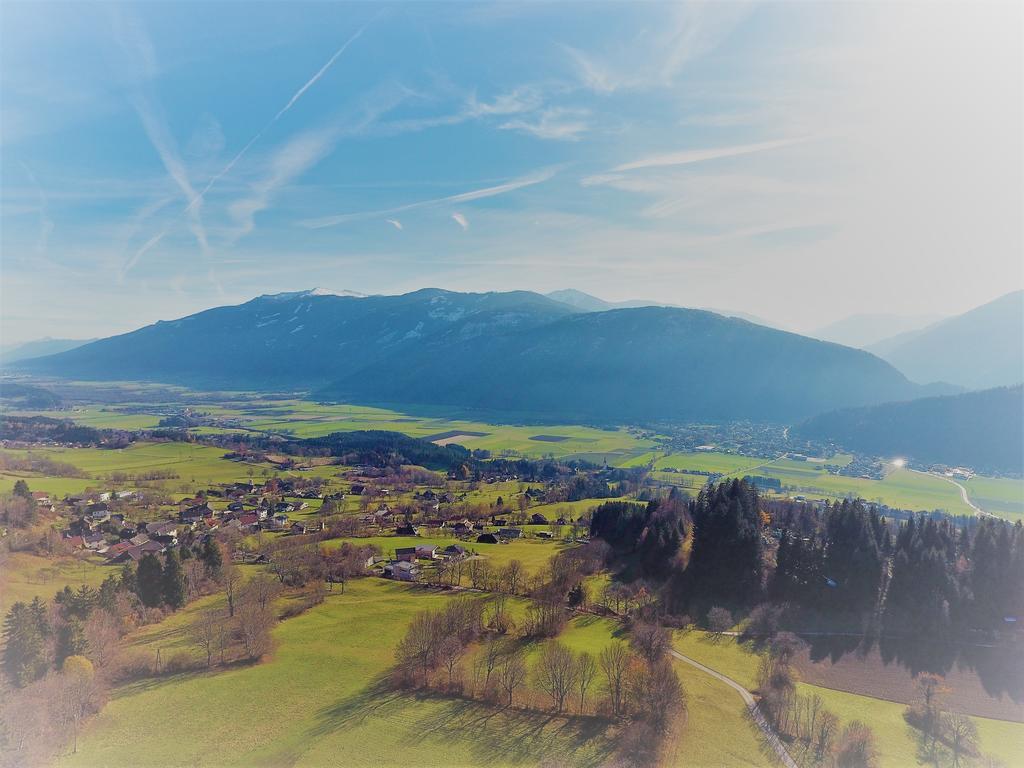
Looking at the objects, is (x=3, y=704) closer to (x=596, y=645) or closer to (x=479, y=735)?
(x=479, y=735)

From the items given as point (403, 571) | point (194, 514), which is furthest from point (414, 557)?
point (194, 514)

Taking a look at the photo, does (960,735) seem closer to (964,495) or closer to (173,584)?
(173,584)

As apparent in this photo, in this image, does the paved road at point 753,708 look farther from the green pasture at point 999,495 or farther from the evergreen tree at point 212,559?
the green pasture at point 999,495

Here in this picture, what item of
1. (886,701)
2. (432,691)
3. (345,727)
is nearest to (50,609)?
(345,727)

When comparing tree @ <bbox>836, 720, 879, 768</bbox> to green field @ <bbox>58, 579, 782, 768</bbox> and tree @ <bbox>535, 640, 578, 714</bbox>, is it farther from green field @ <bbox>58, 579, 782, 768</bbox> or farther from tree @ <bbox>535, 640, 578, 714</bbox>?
tree @ <bbox>535, 640, 578, 714</bbox>

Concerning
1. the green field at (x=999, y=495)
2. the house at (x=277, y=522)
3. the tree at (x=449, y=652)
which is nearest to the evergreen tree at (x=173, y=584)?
the tree at (x=449, y=652)
